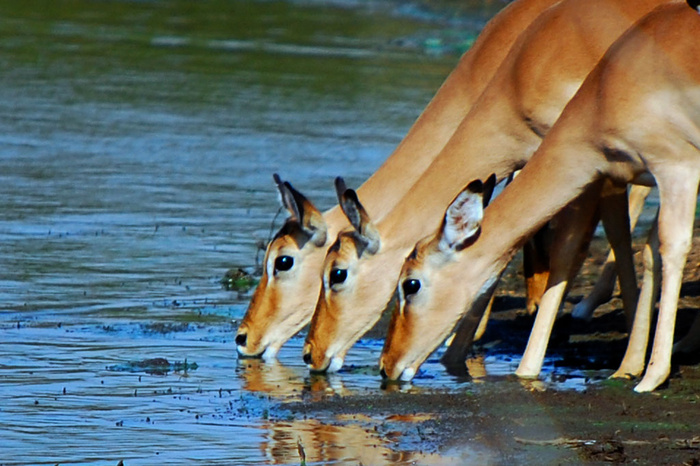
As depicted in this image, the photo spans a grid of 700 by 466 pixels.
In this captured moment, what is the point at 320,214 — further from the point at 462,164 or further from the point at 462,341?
the point at 462,341

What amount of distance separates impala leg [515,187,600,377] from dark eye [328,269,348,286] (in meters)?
1.20

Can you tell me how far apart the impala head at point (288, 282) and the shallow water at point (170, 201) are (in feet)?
0.75

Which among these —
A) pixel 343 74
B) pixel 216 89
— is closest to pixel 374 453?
pixel 216 89

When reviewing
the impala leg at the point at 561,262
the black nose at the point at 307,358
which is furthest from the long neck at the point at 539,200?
the black nose at the point at 307,358

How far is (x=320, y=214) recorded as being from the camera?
9953mm

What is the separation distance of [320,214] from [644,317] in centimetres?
226

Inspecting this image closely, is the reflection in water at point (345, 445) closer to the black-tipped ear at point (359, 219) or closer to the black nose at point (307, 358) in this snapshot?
the black nose at point (307, 358)

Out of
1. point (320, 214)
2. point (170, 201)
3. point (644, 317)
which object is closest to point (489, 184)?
point (644, 317)

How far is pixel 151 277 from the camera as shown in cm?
1159

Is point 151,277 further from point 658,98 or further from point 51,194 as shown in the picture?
point 658,98

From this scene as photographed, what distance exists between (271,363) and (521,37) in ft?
8.92

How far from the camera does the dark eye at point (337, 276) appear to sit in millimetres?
9305

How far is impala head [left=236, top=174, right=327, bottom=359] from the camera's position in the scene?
9766mm

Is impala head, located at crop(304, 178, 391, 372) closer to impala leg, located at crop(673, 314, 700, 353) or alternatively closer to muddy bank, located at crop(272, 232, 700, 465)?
muddy bank, located at crop(272, 232, 700, 465)
